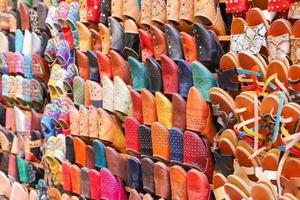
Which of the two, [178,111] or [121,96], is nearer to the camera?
[178,111]

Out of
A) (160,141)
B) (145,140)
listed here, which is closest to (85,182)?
(145,140)

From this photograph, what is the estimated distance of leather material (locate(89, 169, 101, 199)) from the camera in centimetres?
255

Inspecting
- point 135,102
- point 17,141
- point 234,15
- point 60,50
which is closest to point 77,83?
point 60,50

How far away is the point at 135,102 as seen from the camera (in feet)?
7.64

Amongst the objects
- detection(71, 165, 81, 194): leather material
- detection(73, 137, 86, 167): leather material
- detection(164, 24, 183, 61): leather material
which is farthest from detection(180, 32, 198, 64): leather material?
detection(71, 165, 81, 194): leather material

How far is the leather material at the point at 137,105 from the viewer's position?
7.58 ft

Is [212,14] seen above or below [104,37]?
above

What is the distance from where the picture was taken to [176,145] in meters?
2.14

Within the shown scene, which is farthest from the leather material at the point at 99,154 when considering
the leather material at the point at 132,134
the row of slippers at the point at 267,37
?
the row of slippers at the point at 267,37

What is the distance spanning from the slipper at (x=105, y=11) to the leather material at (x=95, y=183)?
73 centimetres

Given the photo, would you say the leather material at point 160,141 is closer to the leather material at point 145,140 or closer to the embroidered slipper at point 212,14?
the leather material at point 145,140

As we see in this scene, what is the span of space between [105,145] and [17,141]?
88 centimetres

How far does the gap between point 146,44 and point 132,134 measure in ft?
1.34

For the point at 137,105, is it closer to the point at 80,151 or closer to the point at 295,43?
the point at 80,151
